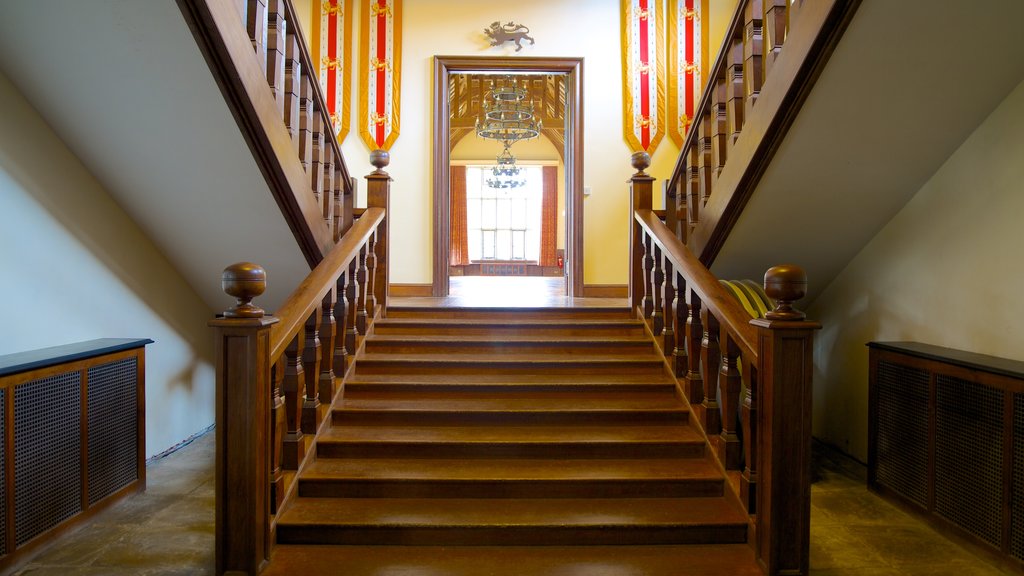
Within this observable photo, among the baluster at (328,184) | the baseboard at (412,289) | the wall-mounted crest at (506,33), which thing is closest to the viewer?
the baluster at (328,184)

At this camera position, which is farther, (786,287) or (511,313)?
(511,313)

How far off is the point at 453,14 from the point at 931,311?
475 centimetres

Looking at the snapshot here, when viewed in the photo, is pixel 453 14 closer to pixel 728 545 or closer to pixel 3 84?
pixel 3 84

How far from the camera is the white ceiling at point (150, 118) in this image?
2.31m

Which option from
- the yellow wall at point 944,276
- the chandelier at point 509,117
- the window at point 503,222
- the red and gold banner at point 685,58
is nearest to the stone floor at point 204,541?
the yellow wall at point 944,276

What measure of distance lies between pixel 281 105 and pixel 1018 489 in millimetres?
3759

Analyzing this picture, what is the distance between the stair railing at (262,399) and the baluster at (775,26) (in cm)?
240

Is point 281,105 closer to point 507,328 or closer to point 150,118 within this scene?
point 150,118

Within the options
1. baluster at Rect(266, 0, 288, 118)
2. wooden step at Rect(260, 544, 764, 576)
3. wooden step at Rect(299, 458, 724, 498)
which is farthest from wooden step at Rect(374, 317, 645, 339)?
wooden step at Rect(260, 544, 764, 576)

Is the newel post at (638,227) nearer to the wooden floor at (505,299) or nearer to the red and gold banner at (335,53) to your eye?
the wooden floor at (505,299)

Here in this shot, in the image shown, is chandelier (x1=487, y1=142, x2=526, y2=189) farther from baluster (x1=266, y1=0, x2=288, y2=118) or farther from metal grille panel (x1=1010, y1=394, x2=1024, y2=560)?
metal grille panel (x1=1010, y1=394, x2=1024, y2=560)

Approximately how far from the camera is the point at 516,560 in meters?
2.21

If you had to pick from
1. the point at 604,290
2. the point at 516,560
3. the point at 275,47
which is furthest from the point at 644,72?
the point at 516,560

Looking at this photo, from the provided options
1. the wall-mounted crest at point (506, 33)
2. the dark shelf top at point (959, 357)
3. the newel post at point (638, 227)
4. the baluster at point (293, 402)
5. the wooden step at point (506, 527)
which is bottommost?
the wooden step at point (506, 527)
